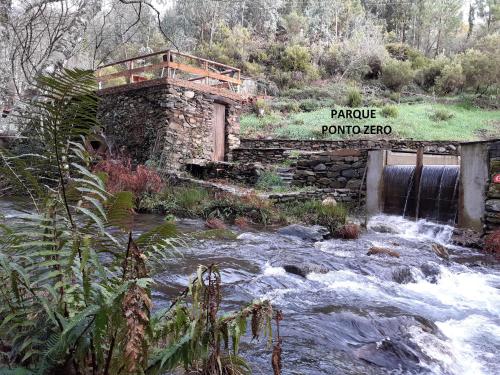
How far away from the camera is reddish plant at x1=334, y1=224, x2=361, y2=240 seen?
7824mm

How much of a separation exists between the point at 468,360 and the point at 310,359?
1.26m

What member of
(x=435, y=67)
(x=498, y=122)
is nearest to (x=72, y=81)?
(x=498, y=122)

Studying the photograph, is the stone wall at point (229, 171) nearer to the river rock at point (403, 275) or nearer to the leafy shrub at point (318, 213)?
the leafy shrub at point (318, 213)

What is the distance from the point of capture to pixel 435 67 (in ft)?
85.7

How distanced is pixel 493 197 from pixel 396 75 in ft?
63.3

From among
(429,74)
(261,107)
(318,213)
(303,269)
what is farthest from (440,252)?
(429,74)

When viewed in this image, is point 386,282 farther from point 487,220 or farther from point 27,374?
point 27,374

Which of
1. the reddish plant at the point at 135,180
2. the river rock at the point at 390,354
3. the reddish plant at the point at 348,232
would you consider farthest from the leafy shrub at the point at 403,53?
the river rock at the point at 390,354

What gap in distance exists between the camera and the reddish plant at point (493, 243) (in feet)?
22.9

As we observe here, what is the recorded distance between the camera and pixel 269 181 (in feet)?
39.2

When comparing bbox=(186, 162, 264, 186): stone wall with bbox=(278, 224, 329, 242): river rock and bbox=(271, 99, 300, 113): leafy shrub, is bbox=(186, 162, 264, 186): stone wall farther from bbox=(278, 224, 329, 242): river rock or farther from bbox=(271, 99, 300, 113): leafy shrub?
bbox=(271, 99, 300, 113): leafy shrub

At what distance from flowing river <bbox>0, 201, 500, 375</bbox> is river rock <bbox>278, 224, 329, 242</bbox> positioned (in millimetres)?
210

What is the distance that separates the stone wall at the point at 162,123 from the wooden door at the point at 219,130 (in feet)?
0.86

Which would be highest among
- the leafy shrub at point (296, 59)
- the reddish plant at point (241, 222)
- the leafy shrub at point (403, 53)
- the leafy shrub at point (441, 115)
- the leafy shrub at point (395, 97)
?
the leafy shrub at point (403, 53)
